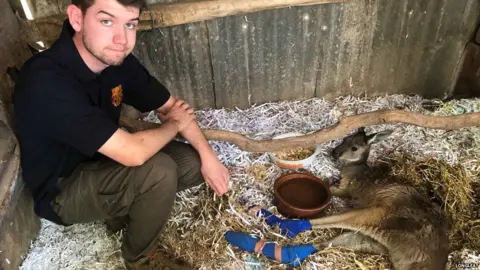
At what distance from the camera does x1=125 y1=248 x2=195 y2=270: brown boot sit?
3.31 metres

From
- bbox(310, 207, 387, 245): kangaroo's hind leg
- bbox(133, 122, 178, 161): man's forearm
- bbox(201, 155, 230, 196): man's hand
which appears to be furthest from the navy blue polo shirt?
bbox(310, 207, 387, 245): kangaroo's hind leg

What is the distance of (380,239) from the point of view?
3408mm

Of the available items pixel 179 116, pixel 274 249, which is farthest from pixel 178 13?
pixel 274 249

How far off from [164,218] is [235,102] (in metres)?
2.07

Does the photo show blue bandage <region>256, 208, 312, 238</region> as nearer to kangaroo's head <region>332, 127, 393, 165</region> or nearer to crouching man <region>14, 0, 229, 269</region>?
crouching man <region>14, 0, 229, 269</region>

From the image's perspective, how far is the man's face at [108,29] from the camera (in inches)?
103

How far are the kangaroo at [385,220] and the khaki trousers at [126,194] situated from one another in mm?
1203

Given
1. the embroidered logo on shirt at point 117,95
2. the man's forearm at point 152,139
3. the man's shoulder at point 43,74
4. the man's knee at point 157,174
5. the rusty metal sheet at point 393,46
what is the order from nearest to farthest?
the man's shoulder at point 43,74
the man's forearm at point 152,139
the man's knee at point 157,174
the embroidered logo on shirt at point 117,95
the rusty metal sheet at point 393,46

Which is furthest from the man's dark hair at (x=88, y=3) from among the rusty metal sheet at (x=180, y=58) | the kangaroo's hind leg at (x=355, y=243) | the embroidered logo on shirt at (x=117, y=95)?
the kangaroo's hind leg at (x=355, y=243)

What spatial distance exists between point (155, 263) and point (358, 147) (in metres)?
1.92

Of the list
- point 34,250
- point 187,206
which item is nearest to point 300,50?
point 187,206

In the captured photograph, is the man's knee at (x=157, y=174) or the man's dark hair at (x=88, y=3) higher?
the man's dark hair at (x=88, y=3)

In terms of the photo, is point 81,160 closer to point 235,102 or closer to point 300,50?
point 235,102

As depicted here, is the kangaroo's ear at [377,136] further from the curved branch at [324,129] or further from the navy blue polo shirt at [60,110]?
the navy blue polo shirt at [60,110]
